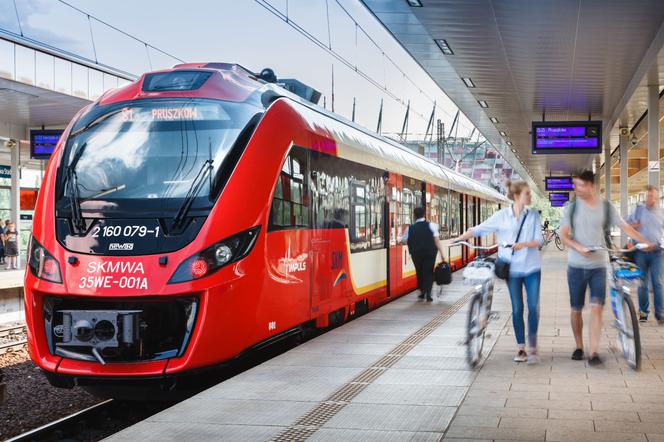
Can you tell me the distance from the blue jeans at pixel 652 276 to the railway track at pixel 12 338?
8581 millimetres

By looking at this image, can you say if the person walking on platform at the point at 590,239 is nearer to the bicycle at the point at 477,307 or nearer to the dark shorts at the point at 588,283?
the dark shorts at the point at 588,283

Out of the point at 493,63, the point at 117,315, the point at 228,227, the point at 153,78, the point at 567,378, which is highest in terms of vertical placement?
the point at 493,63

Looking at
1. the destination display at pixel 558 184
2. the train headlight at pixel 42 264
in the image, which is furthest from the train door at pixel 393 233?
the destination display at pixel 558 184

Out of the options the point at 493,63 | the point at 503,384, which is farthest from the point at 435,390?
the point at 493,63

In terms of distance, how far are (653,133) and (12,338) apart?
1237 centimetres

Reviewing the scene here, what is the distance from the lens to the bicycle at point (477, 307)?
7090mm

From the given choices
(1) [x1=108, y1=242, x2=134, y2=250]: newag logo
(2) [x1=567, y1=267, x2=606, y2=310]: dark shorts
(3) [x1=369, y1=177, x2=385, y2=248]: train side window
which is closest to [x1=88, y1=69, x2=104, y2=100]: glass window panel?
(3) [x1=369, y1=177, x2=385, y2=248]: train side window

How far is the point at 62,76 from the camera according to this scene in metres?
21.3

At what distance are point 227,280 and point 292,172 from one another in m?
1.82

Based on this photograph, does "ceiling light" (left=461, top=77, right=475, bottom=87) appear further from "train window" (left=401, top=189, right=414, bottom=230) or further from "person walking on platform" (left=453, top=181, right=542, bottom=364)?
"person walking on platform" (left=453, top=181, right=542, bottom=364)

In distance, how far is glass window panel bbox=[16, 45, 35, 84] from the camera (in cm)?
1959

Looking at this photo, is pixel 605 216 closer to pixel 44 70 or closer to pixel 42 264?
pixel 42 264

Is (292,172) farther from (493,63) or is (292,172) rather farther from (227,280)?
(493,63)

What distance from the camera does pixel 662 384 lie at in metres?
6.33
